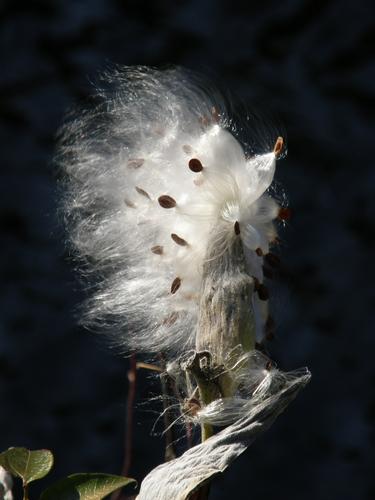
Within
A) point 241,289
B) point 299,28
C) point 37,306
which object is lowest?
point 241,289

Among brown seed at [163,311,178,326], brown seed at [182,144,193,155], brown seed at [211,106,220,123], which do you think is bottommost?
brown seed at [163,311,178,326]

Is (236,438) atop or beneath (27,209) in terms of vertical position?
beneath

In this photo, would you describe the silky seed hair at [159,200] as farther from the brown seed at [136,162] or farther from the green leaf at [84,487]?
the green leaf at [84,487]

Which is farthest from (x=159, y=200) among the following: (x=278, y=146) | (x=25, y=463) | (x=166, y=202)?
(x=25, y=463)

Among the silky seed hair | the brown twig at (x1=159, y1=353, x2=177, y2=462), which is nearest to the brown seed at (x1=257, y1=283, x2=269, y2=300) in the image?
the silky seed hair

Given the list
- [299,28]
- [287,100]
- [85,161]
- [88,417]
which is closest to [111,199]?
[85,161]

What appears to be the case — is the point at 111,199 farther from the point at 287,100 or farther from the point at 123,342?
the point at 287,100

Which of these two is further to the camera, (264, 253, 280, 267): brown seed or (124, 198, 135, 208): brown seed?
(124, 198, 135, 208): brown seed

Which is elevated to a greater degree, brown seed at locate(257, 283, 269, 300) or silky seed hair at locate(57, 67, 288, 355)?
silky seed hair at locate(57, 67, 288, 355)

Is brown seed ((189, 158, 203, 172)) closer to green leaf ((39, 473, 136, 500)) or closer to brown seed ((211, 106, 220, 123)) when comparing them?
brown seed ((211, 106, 220, 123))
